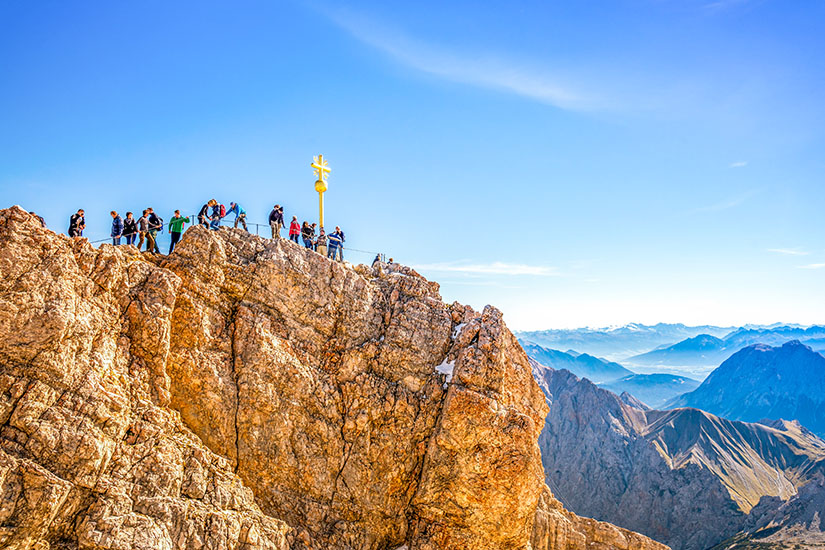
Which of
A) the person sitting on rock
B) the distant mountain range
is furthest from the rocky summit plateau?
the distant mountain range

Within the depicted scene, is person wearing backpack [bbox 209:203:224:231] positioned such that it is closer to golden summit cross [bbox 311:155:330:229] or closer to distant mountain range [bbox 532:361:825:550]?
golden summit cross [bbox 311:155:330:229]

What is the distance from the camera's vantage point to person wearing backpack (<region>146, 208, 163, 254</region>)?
2459 centimetres

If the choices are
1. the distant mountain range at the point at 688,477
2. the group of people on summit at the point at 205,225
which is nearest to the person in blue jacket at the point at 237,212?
the group of people on summit at the point at 205,225

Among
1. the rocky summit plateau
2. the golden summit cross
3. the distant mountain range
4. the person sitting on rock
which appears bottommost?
the distant mountain range

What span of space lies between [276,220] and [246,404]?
418 inches

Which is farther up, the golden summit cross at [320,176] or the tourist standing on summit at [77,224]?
the golden summit cross at [320,176]

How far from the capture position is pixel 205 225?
26.3 meters

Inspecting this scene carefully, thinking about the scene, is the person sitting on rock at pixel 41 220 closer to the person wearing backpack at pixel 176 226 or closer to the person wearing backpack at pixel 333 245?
the person wearing backpack at pixel 176 226

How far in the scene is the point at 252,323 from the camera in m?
24.4

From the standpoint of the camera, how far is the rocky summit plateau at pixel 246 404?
17.4 metres

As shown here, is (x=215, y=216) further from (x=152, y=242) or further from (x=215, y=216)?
(x=152, y=242)

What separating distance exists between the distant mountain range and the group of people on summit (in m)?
121

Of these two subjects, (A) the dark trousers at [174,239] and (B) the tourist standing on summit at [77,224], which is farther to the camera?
(A) the dark trousers at [174,239]

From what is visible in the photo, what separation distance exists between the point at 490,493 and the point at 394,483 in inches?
184
